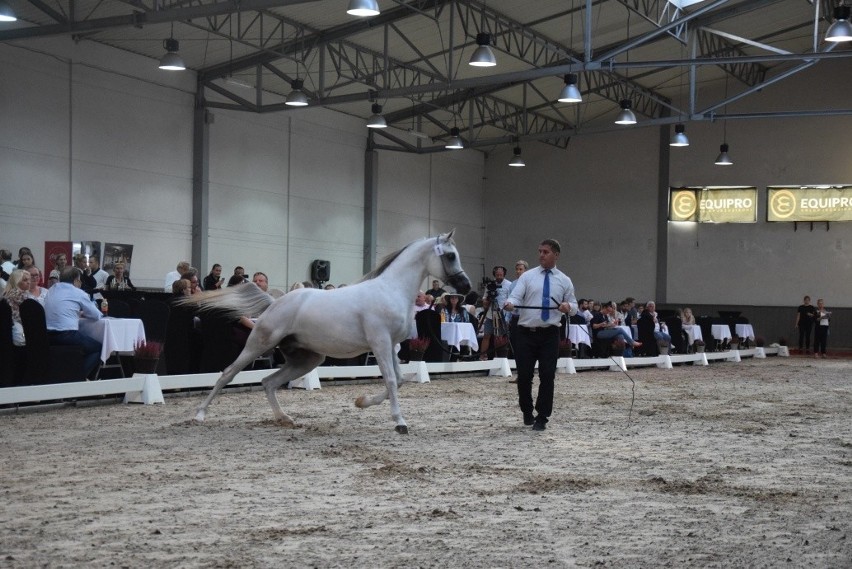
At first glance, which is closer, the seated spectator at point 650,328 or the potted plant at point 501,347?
the potted plant at point 501,347

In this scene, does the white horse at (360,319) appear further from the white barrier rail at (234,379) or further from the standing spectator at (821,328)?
the standing spectator at (821,328)

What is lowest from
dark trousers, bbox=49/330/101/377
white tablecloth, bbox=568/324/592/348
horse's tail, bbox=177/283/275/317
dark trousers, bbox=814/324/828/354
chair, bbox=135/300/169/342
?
dark trousers, bbox=814/324/828/354

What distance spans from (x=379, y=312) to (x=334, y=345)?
0.51 metres

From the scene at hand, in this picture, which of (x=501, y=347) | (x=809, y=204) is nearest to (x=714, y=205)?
(x=809, y=204)

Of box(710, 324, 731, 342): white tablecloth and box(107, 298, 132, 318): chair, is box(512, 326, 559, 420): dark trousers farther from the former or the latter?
box(710, 324, 731, 342): white tablecloth

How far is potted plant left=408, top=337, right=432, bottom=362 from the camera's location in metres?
15.5

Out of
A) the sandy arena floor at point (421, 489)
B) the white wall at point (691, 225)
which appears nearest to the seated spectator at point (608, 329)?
the sandy arena floor at point (421, 489)

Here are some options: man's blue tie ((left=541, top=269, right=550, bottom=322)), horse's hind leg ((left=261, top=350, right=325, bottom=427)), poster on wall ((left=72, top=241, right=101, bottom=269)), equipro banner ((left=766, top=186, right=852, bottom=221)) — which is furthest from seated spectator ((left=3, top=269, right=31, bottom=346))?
equipro banner ((left=766, top=186, right=852, bottom=221))

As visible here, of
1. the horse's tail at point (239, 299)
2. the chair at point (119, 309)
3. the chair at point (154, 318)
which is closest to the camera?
the horse's tail at point (239, 299)

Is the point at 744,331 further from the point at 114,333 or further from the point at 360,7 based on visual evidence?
the point at 114,333

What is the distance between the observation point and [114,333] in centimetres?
1105

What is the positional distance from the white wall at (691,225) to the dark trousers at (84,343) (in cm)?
2714

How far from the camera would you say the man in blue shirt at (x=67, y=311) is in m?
A: 10.4

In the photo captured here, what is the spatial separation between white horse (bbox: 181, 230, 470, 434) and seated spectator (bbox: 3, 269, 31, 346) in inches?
85.6
